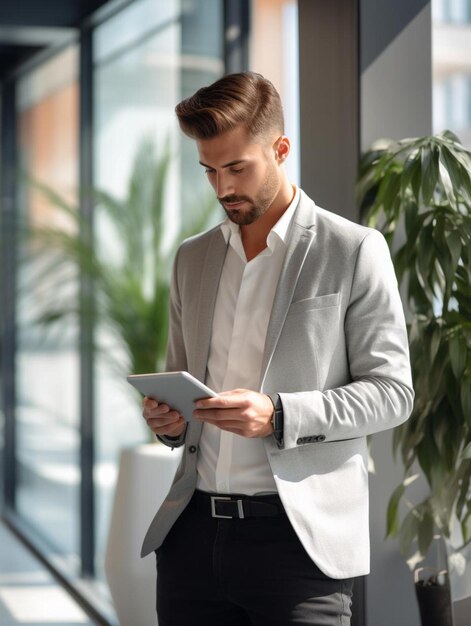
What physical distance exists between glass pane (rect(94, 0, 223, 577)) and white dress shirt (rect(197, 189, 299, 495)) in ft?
6.26

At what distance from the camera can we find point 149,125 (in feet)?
14.8

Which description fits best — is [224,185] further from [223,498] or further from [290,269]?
[223,498]

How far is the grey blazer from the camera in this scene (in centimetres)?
185

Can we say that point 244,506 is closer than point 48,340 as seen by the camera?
Yes

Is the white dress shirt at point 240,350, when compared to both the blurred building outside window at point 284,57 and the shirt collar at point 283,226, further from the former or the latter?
the blurred building outside window at point 284,57

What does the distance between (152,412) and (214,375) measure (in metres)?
0.16

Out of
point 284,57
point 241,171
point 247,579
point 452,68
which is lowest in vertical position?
point 247,579

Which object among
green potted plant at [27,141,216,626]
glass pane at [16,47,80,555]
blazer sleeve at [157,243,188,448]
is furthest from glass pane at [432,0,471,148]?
glass pane at [16,47,80,555]

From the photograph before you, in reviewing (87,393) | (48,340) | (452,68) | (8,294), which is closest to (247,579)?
(452,68)

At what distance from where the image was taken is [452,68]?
2.87 m

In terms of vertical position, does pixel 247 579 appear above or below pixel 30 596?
above

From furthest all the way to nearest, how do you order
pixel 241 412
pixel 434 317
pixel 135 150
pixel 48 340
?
1. pixel 48 340
2. pixel 135 150
3. pixel 434 317
4. pixel 241 412

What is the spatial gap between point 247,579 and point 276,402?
0.37 m

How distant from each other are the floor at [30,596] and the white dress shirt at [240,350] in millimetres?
2589
